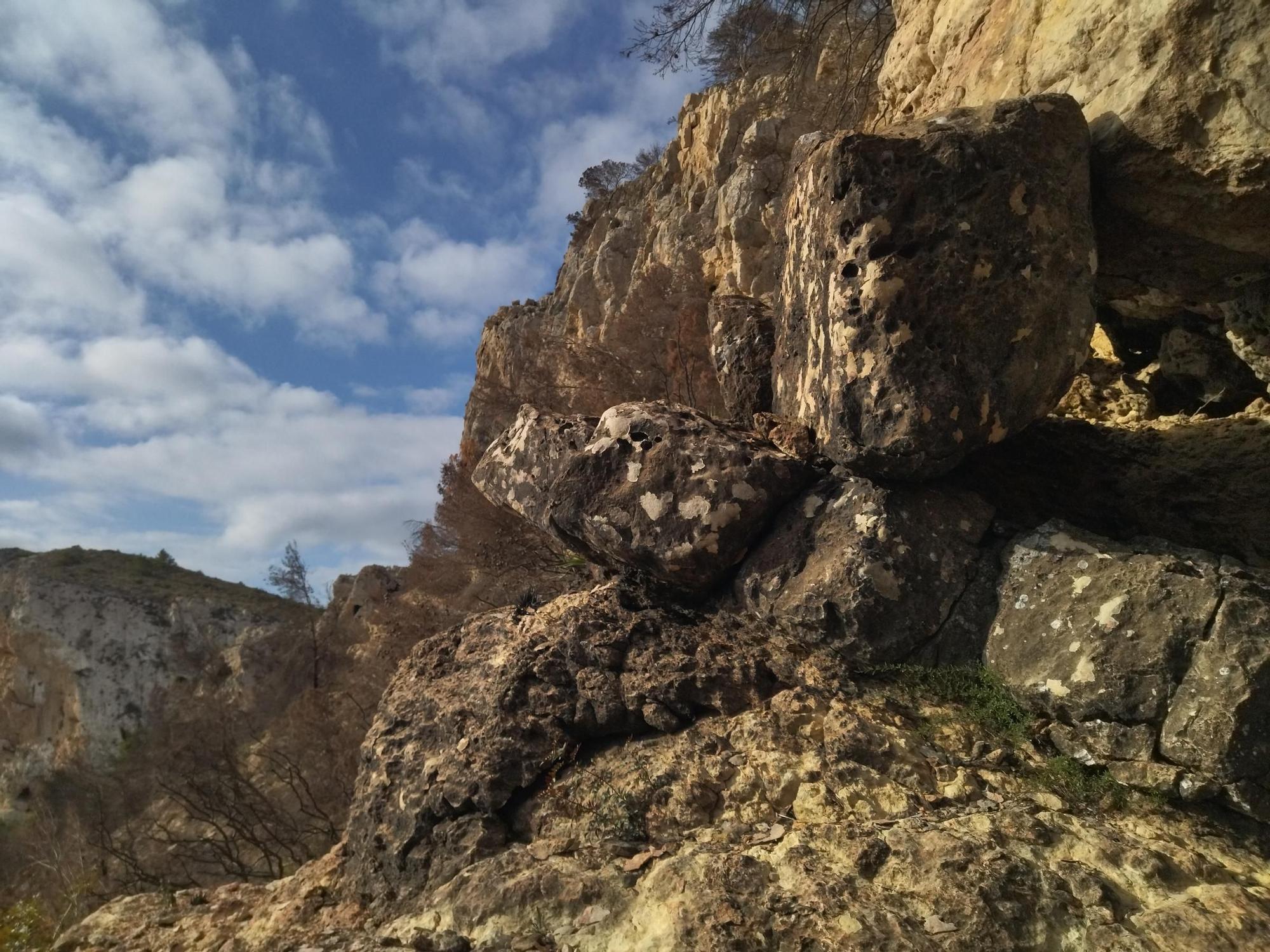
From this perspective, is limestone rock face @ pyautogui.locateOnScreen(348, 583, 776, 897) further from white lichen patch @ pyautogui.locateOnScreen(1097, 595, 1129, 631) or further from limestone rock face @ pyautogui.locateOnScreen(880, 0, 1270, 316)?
limestone rock face @ pyautogui.locateOnScreen(880, 0, 1270, 316)

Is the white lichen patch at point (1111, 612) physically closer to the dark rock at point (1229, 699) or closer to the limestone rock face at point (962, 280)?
the dark rock at point (1229, 699)

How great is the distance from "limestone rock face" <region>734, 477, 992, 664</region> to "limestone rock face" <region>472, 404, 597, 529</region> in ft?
4.73

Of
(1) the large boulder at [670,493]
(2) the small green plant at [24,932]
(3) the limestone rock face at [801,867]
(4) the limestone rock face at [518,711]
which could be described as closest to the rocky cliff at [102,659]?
(2) the small green plant at [24,932]

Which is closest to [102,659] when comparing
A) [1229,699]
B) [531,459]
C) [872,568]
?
[531,459]

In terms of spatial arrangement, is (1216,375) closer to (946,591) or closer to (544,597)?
(946,591)

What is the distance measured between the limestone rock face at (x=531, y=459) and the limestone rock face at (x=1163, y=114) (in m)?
3.16

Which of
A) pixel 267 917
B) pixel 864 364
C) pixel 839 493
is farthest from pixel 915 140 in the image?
pixel 267 917

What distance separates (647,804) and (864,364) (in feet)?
7.80

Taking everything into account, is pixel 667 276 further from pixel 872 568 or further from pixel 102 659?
pixel 102 659

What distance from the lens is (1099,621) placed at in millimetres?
3568

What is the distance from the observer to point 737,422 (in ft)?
17.6

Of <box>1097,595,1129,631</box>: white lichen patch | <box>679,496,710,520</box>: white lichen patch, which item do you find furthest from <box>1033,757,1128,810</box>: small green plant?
<box>679,496,710,520</box>: white lichen patch

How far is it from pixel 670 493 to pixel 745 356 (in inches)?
61.3

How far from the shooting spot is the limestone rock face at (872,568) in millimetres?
4062
